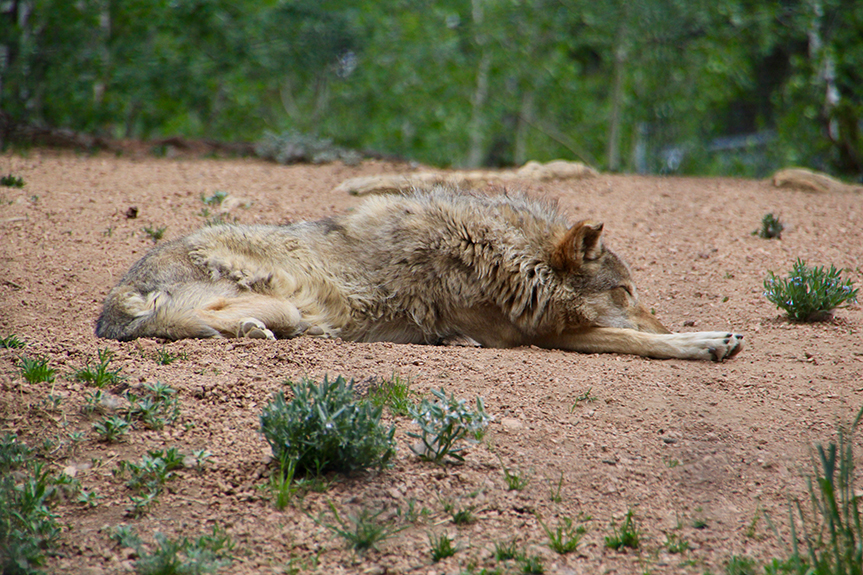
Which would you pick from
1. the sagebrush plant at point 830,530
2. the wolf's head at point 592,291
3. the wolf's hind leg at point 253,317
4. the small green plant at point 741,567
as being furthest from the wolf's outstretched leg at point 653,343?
the small green plant at point 741,567

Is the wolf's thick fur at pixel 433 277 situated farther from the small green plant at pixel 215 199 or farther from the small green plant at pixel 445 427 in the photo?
the small green plant at pixel 215 199

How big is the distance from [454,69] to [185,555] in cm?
1584

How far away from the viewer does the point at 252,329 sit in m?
4.49

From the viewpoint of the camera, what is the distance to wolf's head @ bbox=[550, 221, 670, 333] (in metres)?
5.02

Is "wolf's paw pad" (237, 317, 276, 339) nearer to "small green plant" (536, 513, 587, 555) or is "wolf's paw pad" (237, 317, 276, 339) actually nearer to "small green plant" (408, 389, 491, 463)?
"small green plant" (408, 389, 491, 463)

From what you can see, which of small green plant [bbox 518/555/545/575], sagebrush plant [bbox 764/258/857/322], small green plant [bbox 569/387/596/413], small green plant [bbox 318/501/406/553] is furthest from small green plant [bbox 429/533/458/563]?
sagebrush plant [bbox 764/258/857/322]

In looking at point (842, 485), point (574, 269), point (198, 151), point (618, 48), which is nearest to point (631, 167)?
point (618, 48)

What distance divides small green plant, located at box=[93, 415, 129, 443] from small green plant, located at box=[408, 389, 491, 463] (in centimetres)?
134

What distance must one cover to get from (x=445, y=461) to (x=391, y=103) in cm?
1632

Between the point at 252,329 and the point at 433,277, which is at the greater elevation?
the point at 433,277

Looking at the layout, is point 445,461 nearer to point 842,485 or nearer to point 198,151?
point 842,485

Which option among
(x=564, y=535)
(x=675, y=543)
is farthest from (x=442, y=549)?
(x=675, y=543)

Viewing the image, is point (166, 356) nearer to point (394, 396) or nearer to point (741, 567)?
point (394, 396)

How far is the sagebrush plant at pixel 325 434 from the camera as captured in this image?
9.83 feet
